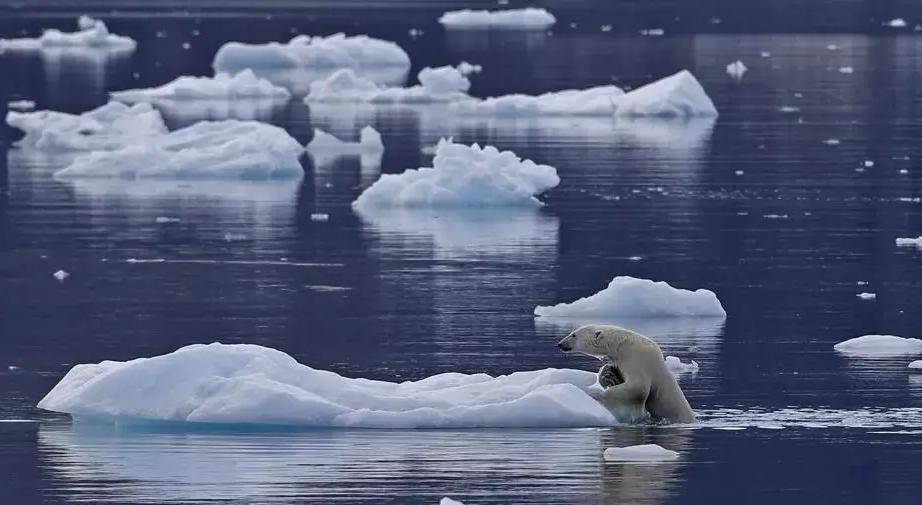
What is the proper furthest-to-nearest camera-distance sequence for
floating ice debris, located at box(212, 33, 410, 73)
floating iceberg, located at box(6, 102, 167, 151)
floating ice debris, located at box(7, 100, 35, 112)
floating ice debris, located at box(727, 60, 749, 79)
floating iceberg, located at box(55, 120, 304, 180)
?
floating ice debris, located at box(212, 33, 410, 73) → floating ice debris, located at box(727, 60, 749, 79) → floating ice debris, located at box(7, 100, 35, 112) → floating iceberg, located at box(6, 102, 167, 151) → floating iceberg, located at box(55, 120, 304, 180)

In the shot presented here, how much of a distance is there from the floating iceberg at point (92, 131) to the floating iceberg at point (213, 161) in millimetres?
1857

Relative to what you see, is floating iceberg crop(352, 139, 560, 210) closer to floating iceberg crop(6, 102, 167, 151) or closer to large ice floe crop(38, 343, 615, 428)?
floating iceberg crop(6, 102, 167, 151)

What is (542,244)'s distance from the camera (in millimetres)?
19156

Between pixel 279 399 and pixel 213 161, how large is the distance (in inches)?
570

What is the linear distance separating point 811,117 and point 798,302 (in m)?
17.6

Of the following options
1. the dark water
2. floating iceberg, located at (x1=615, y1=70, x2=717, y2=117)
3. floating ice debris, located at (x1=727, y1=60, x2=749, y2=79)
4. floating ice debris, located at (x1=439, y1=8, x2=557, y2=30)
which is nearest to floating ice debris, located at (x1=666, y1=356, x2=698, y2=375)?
the dark water

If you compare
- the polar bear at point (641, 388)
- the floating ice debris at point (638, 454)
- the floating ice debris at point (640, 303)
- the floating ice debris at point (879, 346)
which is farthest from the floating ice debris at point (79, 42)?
the floating ice debris at point (638, 454)

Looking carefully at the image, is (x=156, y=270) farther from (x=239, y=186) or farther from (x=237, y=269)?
(x=239, y=186)

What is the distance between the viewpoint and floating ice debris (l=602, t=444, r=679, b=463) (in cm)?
1029

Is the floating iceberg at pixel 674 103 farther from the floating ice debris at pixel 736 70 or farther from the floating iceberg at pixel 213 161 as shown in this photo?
the floating ice debris at pixel 736 70

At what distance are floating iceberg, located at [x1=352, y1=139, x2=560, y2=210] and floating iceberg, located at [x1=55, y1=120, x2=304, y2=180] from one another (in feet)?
9.84

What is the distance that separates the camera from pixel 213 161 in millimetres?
25172

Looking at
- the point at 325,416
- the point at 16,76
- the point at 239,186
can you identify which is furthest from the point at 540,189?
the point at 16,76

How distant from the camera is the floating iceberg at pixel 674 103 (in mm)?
32844
